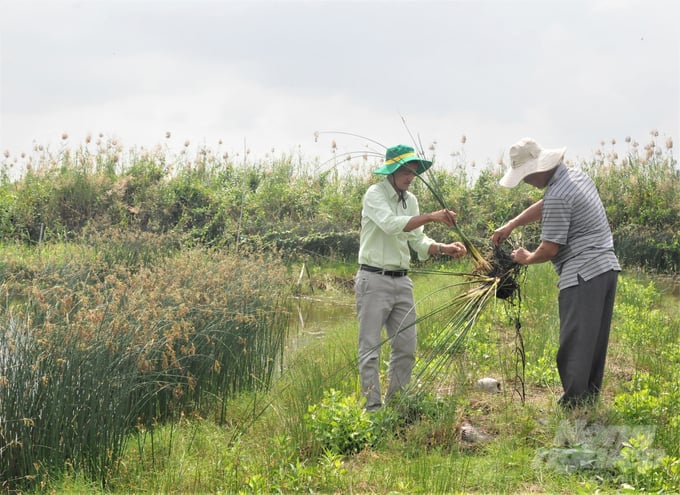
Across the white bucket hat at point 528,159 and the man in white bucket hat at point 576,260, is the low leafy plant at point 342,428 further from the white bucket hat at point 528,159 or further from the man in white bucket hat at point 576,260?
the white bucket hat at point 528,159

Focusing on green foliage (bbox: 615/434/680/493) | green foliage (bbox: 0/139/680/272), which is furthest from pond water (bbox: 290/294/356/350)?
green foliage (bbox: 615/434/680/493)

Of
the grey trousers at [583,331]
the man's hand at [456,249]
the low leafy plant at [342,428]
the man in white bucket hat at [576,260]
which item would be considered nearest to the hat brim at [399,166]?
the man's hand at [456,249]

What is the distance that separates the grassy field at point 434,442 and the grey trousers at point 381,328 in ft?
0.88

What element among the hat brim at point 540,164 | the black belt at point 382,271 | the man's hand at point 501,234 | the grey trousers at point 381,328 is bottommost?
the grey trousers at point 381,328

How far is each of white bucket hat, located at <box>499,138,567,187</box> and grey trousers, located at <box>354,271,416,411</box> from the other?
1.04 m

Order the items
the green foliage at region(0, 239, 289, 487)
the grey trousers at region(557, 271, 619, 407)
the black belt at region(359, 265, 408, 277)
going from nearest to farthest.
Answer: the green foliage at region(0, 239, 289, 487) → the grey trousers at region(557, 271, 619, 407) → the black belt at region(359, 265, 408, 277)

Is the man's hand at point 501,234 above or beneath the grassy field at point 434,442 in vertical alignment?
above

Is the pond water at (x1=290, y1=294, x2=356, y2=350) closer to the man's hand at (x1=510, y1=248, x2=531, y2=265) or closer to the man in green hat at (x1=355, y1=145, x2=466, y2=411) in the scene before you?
the man in green hat at (x1=355, y1=145, x2=466, y2=411)

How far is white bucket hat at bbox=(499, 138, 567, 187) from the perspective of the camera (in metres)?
4.51

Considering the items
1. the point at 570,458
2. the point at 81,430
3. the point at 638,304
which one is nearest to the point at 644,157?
the point at 638,304

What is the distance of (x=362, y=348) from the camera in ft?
16.0

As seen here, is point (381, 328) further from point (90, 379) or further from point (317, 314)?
point (317, 314)

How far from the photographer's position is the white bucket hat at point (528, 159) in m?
4.51

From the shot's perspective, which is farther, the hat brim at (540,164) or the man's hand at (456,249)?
the man's hand at (456,249)
